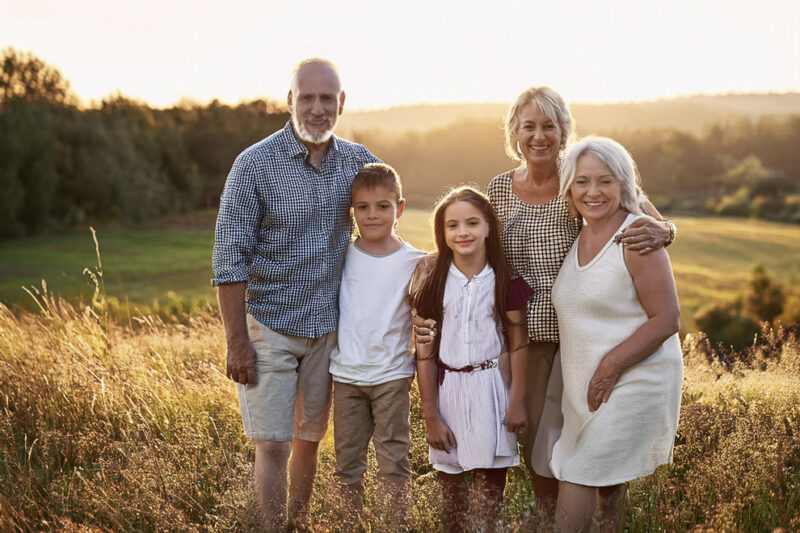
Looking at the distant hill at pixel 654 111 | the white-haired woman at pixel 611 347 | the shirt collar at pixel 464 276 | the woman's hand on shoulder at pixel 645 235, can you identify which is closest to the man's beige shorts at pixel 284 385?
the shirt collar at pixel 464 276

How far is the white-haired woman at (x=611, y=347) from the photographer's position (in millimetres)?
2830

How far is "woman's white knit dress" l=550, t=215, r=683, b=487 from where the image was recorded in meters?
2.88

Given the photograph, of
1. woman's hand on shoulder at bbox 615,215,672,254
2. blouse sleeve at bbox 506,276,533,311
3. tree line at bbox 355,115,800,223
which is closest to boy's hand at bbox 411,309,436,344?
blouse sleeve at bbox 506,276,533,311

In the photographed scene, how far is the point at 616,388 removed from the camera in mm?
2910

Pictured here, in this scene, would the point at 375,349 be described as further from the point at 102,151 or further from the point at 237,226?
the point at 102,151

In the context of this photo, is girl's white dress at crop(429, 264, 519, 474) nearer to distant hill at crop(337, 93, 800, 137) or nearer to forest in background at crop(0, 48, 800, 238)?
forest in background at crop(0, 48, 800, 238)

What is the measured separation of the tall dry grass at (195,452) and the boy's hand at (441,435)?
0.22 metres

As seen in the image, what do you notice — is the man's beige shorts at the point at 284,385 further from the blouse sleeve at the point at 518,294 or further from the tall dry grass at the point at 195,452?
the blouse sleeve at the point at 518,294

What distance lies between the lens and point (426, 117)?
4060 inches

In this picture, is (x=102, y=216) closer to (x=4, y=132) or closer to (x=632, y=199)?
(x=4, y=132)

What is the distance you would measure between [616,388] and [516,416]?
0.50 metres

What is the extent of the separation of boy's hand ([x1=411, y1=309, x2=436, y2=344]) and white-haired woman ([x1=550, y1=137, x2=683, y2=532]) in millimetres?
599

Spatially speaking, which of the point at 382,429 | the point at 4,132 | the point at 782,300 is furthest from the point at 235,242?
the point at 4,132

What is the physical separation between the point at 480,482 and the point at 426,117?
102826mm
